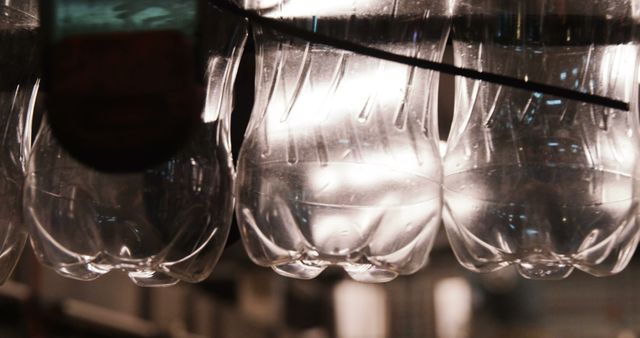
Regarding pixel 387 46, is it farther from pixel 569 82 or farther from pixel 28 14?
pixel 28 14

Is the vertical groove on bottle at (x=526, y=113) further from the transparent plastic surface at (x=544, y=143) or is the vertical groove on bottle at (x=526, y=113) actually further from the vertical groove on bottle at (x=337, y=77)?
the vertical groove on bottle at (x=337, y=77)

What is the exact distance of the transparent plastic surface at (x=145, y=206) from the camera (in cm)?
90

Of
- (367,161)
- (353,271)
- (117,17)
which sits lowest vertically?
(353,271)

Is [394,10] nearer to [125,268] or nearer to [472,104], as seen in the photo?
[472,104]

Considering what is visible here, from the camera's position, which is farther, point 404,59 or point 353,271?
point 353,271

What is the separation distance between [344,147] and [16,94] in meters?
0.33

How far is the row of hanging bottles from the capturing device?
0.91 meters

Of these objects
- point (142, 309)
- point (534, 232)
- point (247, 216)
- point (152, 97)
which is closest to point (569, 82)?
point (534, 232)

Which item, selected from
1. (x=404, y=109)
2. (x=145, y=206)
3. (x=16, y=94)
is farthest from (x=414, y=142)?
(x=16, y=94)

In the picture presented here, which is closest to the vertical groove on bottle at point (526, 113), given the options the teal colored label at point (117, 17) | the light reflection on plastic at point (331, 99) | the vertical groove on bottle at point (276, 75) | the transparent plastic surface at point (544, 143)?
the transparent plastic surface at point (544, 143)

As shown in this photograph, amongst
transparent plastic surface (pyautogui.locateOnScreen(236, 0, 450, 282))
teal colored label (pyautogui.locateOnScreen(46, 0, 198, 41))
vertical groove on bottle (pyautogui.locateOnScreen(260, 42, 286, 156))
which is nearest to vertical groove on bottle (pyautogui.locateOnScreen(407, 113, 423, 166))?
transparent plastic surface (pyautogui.locateOnScreen(236, 0, 450, 282))

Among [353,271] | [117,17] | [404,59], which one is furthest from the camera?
[353,271]

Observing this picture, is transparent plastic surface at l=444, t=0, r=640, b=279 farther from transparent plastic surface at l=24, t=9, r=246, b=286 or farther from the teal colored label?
the teal colored label

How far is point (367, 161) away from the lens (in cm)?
92
